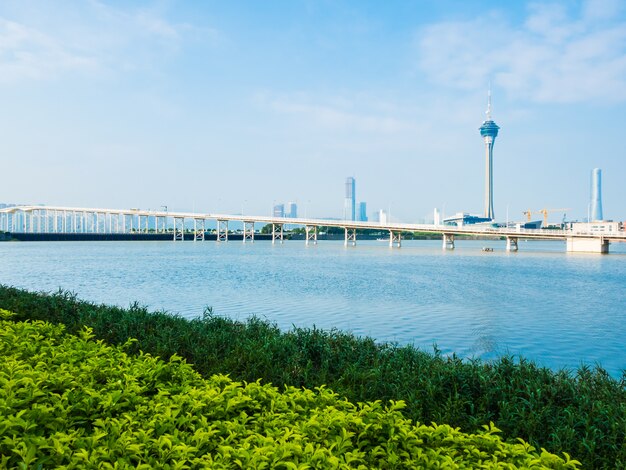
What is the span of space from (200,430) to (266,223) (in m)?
132

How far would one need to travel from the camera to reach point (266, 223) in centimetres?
13512

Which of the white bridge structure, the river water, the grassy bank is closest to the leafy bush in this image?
the grassy bank

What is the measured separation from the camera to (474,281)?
34406mm

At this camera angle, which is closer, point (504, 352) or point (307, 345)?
point (307, 345)

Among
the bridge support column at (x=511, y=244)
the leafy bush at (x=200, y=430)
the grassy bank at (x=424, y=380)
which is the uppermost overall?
the leafy bush at (x=200, y=430)

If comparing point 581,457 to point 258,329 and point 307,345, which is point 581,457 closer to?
point 307,345

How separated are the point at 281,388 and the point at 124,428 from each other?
2559 mm

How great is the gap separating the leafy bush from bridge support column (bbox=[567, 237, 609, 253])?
88000 mm

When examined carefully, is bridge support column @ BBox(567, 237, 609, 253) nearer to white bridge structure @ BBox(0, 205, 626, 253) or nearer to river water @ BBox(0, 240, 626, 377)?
white bridge structure @ BBox(0, 205, 626, 253)

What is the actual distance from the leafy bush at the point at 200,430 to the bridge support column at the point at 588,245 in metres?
88.0

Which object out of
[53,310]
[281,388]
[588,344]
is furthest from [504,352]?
[53,310]

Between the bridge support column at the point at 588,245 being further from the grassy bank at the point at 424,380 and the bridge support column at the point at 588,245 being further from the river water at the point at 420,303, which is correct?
the grassy bank at the point at 424,380

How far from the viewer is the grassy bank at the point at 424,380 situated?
195 inches

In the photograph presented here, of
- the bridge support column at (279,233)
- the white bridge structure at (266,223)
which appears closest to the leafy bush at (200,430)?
the white bridge structure at (266,223)
